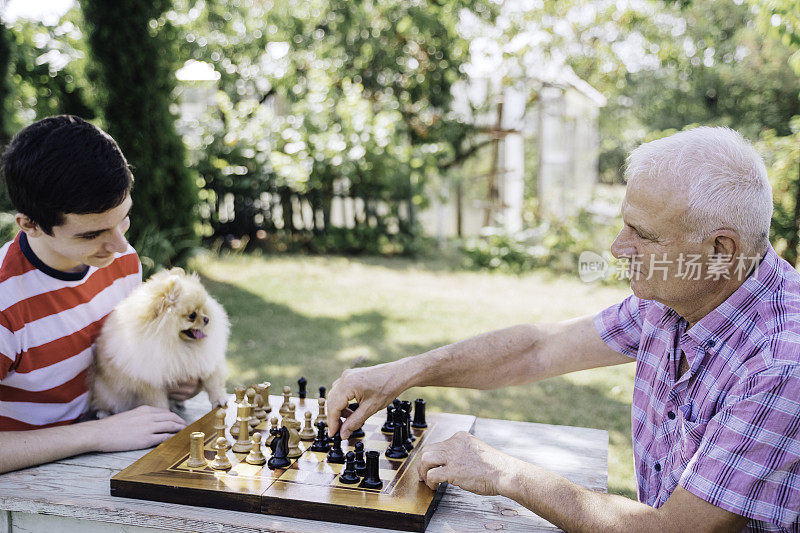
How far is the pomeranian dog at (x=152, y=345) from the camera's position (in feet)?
7.73

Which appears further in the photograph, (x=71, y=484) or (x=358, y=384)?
(x=358, y=384)

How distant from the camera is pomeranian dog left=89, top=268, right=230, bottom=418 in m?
2.36

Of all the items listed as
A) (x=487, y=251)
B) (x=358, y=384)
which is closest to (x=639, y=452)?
(x=358, y=384)

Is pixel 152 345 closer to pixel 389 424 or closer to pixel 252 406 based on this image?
pixel 252 406

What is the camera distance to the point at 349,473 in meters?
1.91

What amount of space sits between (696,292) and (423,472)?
0.90 m

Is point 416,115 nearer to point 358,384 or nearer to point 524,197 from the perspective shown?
point 524,197

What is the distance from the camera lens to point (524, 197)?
1307cm

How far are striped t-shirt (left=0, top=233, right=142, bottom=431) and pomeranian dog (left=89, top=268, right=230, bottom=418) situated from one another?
8 cm

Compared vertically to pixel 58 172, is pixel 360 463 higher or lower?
lower

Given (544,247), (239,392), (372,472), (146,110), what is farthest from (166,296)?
(544,247)

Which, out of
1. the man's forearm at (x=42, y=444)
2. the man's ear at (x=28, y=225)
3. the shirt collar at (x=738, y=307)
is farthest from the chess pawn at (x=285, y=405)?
the shirt collar at (x=738, y=307)

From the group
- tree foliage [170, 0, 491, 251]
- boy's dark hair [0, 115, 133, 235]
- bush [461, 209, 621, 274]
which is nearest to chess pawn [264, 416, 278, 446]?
boy's dark hair [0, 115, 133, 235]

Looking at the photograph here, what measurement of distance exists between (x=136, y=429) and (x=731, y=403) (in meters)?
1.84
